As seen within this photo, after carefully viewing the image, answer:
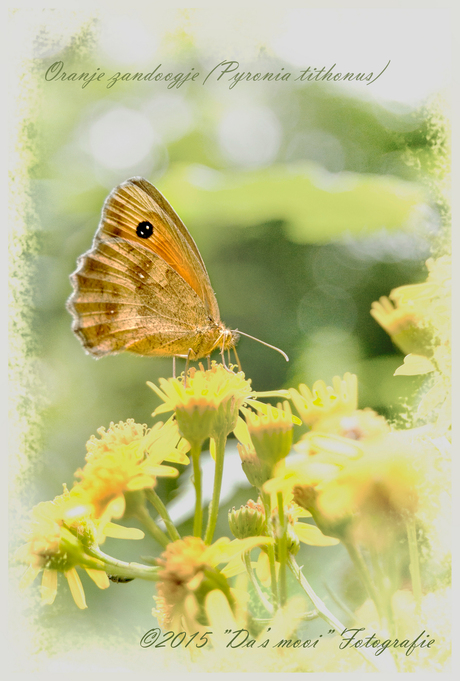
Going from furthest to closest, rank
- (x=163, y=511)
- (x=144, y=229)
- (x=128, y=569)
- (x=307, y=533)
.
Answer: (x=144, y=229) → (x=307, y=533) → (x=163, y=511) → (x=128, y=569)

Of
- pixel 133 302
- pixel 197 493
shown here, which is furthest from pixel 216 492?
pixel 133 302

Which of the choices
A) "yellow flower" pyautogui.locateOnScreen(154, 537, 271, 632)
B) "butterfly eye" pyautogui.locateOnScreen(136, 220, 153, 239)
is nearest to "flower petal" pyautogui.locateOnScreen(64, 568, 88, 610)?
"yellow flower" pyautogui.locateOnScreen(154, 537, 271, 632)

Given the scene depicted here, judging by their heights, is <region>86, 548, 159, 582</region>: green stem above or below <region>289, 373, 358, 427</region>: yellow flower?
below

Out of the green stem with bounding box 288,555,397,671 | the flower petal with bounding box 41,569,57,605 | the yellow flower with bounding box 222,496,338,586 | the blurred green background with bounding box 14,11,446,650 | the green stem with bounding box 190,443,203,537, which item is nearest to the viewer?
the green stem with bounding box 288,555,397,671

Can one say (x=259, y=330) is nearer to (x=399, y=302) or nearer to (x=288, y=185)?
(x=288, y=185)

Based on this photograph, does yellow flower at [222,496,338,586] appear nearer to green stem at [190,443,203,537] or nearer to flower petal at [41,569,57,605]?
green stem at [190,443,203,537]

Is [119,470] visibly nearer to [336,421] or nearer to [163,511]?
[163,511]
